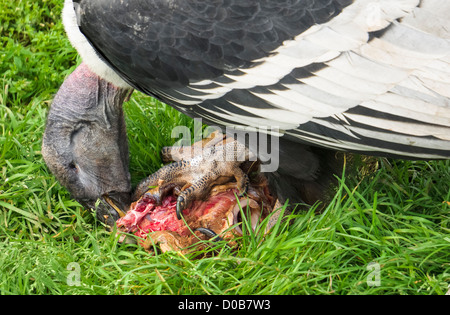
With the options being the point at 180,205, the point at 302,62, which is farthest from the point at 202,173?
the point at 302,62

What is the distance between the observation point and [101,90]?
3.48m

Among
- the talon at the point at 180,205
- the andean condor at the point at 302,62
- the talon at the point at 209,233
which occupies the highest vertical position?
the andean condor at the point at 302,62

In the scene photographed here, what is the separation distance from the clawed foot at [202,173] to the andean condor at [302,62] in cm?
67

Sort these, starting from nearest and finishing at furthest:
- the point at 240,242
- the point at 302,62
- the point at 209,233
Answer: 1. the point at 302,62
2. the point at 240,242
3. the point at 209,233

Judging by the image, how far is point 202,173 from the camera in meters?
3.63

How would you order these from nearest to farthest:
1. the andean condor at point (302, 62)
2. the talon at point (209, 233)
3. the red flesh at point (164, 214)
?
the andean condor at point (302, 62)
the talon at point (209, 233)
the red flesh at point (164, 214)

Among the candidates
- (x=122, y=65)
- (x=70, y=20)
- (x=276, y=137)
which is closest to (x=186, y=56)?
(x=122, y=65)

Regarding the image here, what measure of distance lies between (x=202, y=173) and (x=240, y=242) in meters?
0.52

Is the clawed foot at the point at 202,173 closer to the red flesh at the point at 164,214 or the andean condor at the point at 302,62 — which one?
the red flesh at the point at 164,214

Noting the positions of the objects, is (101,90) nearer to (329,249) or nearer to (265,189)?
(265,189)

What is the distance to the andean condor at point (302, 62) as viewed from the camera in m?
2.62

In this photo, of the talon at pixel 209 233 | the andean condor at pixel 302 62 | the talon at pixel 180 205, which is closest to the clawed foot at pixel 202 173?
the talon at pixel 180 205

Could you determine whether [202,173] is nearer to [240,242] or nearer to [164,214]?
[164,214]

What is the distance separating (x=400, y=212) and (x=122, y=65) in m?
1.39
